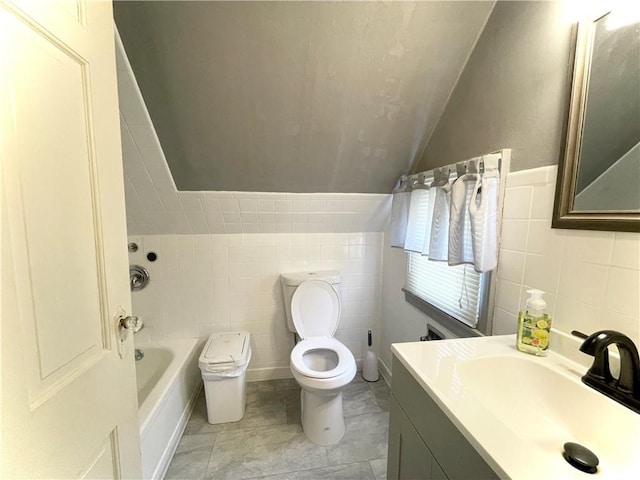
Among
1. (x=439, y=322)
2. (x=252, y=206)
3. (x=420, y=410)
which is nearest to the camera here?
(x=420, y=410)

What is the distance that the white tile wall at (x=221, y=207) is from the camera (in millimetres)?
1640

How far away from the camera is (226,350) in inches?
73.2

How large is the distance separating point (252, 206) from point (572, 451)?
72.1 inches

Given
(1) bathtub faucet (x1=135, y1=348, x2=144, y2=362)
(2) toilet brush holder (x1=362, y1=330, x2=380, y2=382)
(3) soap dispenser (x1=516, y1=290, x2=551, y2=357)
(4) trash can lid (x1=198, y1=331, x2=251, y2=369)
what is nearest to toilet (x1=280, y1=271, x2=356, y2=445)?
(4) trash can lid (x1=198, y1=331, x2=251, y2=369)

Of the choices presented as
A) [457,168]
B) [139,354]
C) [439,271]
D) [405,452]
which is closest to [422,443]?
[405,452]

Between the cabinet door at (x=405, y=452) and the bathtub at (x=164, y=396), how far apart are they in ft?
3.43

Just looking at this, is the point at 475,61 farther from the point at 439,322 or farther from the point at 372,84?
the point at 439,322

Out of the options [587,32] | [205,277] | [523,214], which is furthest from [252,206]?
[587,32]

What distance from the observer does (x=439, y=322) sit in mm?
1555

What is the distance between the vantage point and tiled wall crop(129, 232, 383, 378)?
2092 mm

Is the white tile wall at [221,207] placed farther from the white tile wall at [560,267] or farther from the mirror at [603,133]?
the mirror at [603,133]

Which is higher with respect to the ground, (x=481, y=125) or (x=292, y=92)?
(x=292, y=92)

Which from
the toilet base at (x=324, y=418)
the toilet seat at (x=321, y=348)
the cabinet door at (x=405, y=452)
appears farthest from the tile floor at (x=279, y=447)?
the cabinet door at (x=405, y=452)

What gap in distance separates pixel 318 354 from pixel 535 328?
53.8 inches
